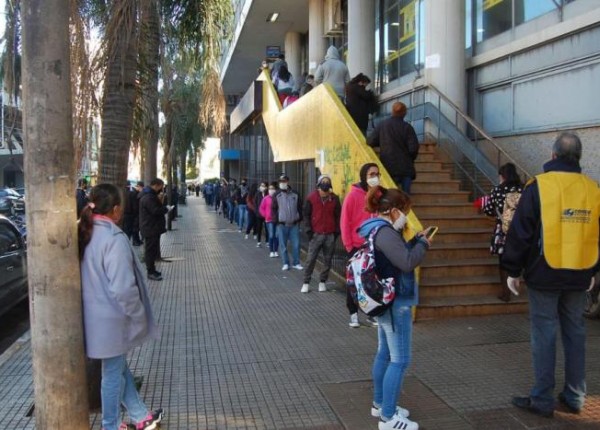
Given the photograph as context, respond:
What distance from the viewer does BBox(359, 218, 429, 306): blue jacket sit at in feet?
12.5

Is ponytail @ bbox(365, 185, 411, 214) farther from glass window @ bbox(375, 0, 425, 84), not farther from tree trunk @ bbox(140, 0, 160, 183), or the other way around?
glass window @ bbox(375, 0, 425, 84)

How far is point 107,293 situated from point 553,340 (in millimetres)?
3087

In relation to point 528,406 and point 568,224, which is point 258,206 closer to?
point 528,406

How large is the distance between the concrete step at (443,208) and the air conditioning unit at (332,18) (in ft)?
41.5

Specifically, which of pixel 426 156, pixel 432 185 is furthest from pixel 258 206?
pixel 432 185

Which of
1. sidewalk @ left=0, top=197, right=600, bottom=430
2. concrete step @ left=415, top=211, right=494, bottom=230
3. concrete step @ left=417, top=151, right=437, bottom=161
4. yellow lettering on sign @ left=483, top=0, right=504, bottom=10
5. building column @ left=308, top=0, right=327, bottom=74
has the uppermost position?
building column @ left=308, top=0, right=327, bottom=74

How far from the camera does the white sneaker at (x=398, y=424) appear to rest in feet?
13.2

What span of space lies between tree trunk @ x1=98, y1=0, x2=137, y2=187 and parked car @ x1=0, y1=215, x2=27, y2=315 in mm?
Answer: 3041

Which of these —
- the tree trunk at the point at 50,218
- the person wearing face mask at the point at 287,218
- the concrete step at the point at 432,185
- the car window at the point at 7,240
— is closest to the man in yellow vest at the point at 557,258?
the tree trunk at the point at 50,218

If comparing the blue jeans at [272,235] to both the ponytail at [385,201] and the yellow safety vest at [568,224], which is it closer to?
the ponytail at [385,201]

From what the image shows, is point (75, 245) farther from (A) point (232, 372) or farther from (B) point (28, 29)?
(A) point (232, 372)

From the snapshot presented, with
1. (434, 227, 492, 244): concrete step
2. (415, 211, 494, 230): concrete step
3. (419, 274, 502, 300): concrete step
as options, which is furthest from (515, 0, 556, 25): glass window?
(419, 274, 502, 300): concrete step

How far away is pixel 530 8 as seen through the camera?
391 inches

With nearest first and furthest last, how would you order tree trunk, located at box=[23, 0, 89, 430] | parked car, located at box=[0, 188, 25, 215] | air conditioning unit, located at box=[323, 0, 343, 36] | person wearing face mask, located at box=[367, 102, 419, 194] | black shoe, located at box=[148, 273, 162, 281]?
tree trunk, located at box=[23, 0, 89, 430] < person wearing face mask, located at box=[367, 102, 419, 194] < black shoe, located at box=[148, 273, 162, 281] < air conditioning unit, located at box=[323, 0, 343, 36] < parked car, located at box=[0, 188, 25, 215]
